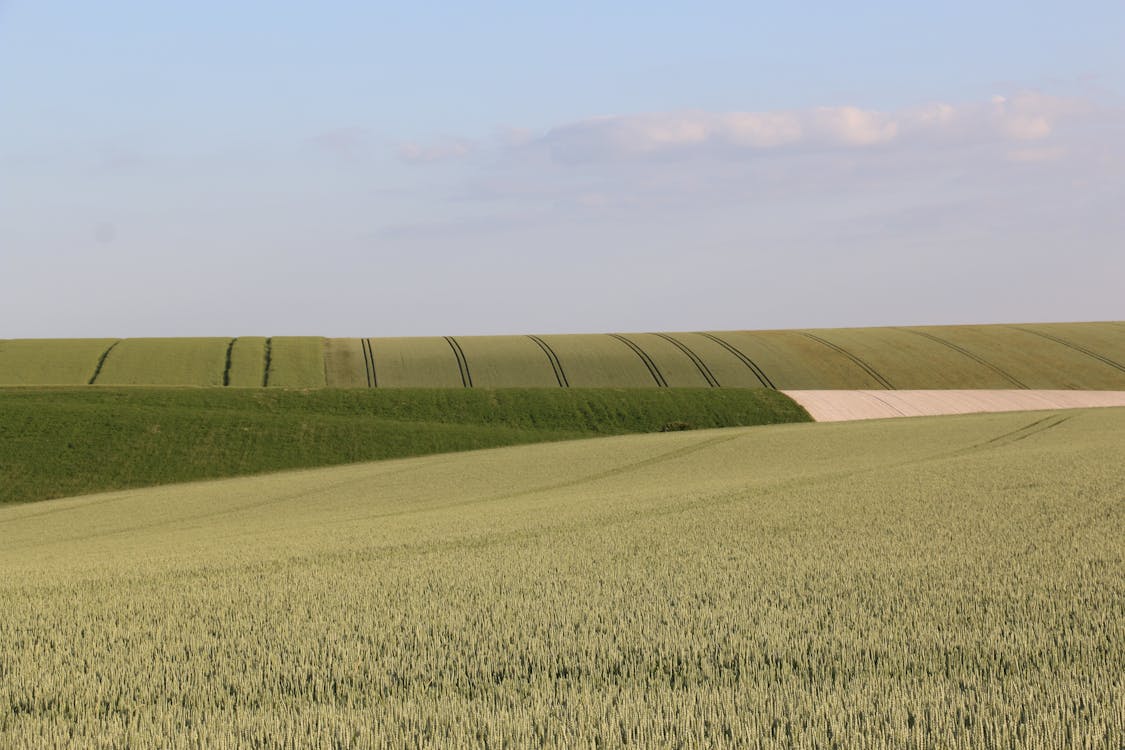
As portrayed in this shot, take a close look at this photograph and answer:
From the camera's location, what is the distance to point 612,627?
6945 mm

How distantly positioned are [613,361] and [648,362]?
1.94m

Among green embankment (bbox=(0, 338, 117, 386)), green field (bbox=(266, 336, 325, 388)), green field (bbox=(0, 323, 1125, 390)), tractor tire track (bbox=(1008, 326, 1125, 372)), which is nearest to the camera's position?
green embankment (bbox=(0, 338, 117, 386))

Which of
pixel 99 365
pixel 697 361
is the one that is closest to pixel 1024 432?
pixel 697 361

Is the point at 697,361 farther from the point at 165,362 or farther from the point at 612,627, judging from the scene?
the point at 612,627

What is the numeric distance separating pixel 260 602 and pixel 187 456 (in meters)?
27.0

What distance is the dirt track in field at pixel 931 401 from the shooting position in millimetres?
42031

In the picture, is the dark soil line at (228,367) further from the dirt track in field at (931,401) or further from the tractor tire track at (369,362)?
the dirt track in field at (931,401)

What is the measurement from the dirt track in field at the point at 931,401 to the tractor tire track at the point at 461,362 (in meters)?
15.8

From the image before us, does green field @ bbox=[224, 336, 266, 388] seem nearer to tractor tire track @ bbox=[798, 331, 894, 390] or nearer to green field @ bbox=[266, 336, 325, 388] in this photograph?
green field @ bbox=[266, 336, 325, 388]

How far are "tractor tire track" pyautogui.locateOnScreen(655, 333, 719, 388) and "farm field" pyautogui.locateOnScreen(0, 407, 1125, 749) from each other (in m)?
36.6

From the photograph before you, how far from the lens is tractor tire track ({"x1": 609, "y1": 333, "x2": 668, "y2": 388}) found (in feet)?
174

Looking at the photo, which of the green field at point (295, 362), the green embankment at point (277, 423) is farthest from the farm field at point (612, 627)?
the green field at point (295, 362)

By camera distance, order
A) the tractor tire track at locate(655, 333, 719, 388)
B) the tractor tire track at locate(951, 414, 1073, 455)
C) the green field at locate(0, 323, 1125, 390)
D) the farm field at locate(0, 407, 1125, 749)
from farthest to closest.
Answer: the tractor tire track at locate(655, 333, 719, 388)
the green field at locate(0, 323, 1125, 390)
the tractor tire track at locate(951, 414, 1073, 455)
the farm field at locate(0, 407, 1125, 749)

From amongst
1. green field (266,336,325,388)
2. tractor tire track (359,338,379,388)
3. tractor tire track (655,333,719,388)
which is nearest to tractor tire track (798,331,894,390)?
tractor tire track (655,333,719,388)
